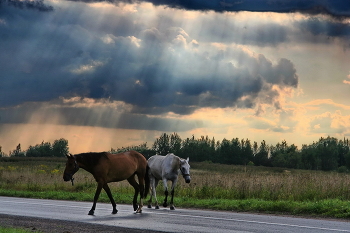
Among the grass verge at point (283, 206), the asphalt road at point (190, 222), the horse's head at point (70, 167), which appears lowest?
the asphalt road at point (190, 222)

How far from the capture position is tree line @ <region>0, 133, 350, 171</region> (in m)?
156

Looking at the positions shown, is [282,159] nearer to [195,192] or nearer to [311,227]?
[195,192]

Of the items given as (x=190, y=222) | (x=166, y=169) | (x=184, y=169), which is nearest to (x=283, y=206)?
(x=184, y=169)

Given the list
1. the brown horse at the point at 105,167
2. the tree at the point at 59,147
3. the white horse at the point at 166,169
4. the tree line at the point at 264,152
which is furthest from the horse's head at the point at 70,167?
the tree at the point at 59,147

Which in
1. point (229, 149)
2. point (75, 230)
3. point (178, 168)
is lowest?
point (75, 230)

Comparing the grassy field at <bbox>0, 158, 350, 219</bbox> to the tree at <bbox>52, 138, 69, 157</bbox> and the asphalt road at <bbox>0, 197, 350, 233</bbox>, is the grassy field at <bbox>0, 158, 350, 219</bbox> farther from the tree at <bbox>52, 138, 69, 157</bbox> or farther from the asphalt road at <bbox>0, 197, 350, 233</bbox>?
the tree at <bbox>52, 138, 69, 157</bbox>

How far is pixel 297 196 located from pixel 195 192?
5.34 meters

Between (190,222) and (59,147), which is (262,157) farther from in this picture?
(190,222)

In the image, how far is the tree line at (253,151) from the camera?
15625cm

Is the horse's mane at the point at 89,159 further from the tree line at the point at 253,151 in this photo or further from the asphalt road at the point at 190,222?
the tree line at the point at 253,151

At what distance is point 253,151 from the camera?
185 m

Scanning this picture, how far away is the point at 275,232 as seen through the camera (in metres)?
12.0

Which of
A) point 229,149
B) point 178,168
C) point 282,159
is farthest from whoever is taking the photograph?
point 229,149

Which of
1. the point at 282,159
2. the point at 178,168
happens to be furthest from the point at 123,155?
the point at 282,159
